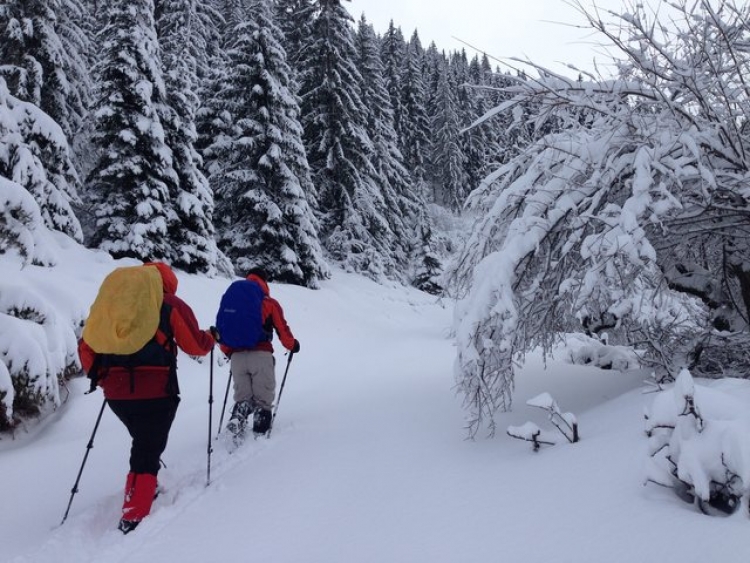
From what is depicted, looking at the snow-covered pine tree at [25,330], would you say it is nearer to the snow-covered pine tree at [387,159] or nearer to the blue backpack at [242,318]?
the blue backpack at [242,318]

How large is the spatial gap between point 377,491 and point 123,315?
2.27 m

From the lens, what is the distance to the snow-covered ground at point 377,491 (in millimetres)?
2463

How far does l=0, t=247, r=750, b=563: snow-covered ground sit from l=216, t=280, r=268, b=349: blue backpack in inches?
44.5

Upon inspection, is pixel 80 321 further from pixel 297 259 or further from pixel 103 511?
pixel 297 259

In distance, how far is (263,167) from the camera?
17.6 meters

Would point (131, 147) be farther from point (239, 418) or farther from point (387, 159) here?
point (387, 159)

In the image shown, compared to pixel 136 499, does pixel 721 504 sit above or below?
above

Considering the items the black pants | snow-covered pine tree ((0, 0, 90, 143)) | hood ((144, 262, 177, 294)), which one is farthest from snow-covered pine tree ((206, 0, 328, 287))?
the black pants

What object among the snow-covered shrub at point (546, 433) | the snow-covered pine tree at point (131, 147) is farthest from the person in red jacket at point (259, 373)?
the snow-covered pine tree at point (131, 147)

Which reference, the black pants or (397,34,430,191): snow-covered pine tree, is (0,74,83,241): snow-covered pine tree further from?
(397,34,430,191): snow-covered pine tree

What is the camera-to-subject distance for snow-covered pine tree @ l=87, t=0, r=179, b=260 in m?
12.8

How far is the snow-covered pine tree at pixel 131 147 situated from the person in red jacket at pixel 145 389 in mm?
9710

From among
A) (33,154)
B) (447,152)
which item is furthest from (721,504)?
(447,152)

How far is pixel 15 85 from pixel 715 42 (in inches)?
629
